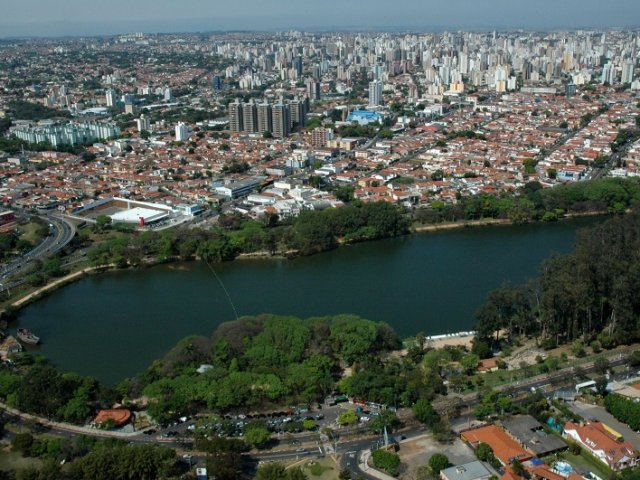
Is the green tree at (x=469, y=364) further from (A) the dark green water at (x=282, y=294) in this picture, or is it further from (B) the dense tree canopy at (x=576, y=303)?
(A) the dark green water at (x=282, y=294)

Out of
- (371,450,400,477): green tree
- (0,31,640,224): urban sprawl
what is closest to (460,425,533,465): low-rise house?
(371,450,400,477): green tree

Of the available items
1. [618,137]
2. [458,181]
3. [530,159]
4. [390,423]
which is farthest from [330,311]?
[618,137]

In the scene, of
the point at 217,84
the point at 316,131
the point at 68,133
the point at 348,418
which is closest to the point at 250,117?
the point at 316,131

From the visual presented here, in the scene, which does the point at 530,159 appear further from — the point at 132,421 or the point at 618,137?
the point at 132,421

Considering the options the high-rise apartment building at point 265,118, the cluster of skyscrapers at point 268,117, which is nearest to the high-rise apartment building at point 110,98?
the cluster of skyscrapers at point 268,117

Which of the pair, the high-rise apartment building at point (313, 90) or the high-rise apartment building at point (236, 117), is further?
the high-rise apartment building at point (313, 90)

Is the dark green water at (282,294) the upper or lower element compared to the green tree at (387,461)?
lower

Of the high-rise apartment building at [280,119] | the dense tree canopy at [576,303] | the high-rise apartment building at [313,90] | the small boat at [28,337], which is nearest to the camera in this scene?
the dense tree canopy at [576,303]
